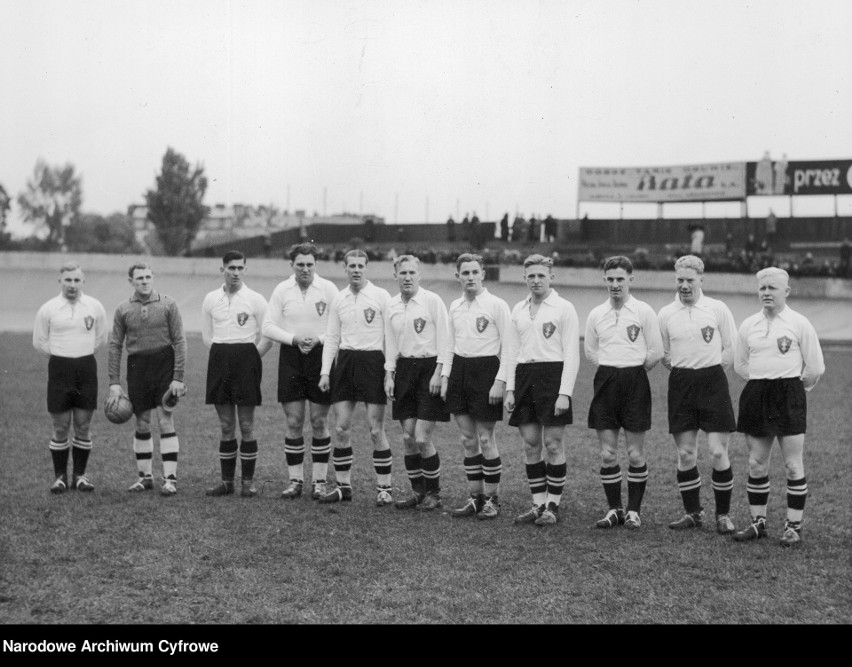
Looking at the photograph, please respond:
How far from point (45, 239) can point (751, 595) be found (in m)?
57.9

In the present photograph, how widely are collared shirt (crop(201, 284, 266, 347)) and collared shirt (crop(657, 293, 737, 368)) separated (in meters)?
3.77

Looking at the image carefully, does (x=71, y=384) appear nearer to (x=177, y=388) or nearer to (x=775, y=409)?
(x=177, y=388)

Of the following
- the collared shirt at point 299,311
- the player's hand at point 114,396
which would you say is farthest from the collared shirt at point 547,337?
the player's hand at point 114,396

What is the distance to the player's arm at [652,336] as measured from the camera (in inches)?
291

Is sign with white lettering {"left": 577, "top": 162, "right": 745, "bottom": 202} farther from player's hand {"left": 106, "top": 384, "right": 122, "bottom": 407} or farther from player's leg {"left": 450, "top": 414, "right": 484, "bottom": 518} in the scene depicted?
Answer: player's hand {"left": 106, "top": 384, "right": 122, "bottom": 407}

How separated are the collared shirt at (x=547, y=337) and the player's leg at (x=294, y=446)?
2084 millimetres

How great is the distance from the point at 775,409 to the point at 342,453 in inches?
149

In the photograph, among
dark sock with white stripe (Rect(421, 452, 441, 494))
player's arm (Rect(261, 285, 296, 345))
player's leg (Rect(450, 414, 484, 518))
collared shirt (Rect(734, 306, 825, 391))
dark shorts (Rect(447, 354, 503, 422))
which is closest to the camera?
collared shirt (Rect(734, 306, 825, 391))

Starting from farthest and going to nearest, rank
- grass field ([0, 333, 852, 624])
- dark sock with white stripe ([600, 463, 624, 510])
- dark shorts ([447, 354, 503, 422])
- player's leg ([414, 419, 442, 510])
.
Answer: player's leg ([414, 419, 442, 510]) < dark shorts ([447, 354, 503, 422]) < dark sock with white stripe ([600, 463, 624, 510]) < grass field ([0, 333, 852, 624])

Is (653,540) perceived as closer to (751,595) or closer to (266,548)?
(751,595)

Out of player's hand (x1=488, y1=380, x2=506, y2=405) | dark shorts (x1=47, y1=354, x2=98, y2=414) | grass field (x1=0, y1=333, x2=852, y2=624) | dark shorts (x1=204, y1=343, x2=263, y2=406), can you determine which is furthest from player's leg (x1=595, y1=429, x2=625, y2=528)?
dark shorts (x1=47, y1=354, x2=98, y2=414)

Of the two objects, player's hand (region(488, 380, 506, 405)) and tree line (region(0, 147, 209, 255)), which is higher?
tree line (region(0, 147, 209, 255))

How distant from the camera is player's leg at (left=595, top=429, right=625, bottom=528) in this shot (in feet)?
24.3

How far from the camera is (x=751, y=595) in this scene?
554 cm
